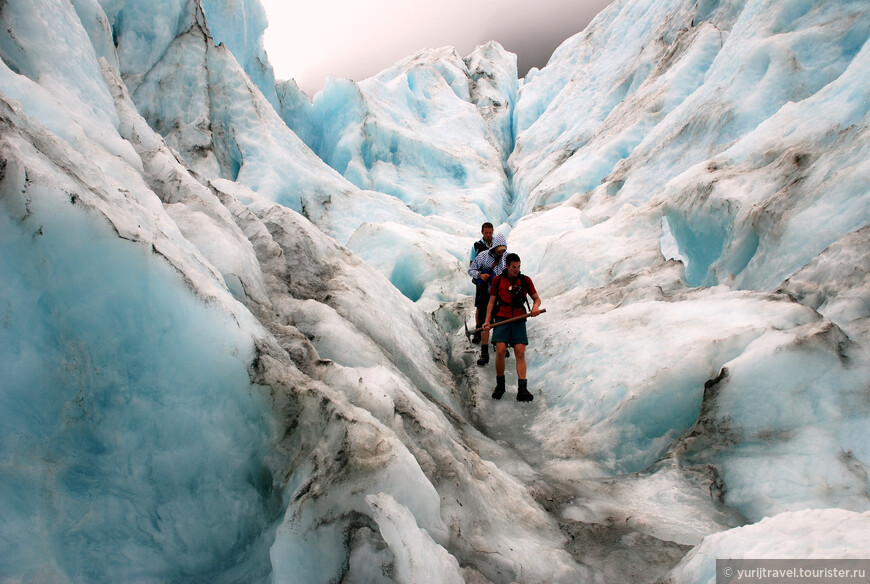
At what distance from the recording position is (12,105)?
269cm

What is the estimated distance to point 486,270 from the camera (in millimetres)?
5715

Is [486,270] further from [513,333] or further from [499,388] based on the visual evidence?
[499,388]

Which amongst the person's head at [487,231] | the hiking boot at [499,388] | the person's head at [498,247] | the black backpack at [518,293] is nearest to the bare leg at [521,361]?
the hiking boot at [499,388]

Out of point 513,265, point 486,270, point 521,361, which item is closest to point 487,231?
point 486,270

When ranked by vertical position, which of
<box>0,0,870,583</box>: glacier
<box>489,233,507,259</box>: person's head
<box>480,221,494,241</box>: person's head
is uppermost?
<box>480,221,494,241</box>: person's head

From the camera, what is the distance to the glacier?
6.79 feet

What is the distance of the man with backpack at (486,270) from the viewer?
550 centimetres

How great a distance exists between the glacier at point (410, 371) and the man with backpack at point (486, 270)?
1.44 feet

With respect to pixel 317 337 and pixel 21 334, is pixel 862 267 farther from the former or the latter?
pixel 21 334

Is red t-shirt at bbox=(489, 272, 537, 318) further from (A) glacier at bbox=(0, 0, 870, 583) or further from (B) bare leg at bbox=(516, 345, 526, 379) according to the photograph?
(A) glacier at bbox=(0, 0, 870, 583)

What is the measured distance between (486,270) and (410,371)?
1661 mm

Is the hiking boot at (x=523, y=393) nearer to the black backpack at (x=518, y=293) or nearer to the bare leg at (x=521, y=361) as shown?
the bare leg at (x=521, y=361)

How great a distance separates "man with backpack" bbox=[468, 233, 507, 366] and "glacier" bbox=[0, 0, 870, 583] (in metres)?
0.44

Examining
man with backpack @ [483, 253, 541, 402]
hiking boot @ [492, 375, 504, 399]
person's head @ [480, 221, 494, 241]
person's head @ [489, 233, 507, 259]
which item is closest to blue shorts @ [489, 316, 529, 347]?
man with backpack @ [483, 253, 541, 402]
